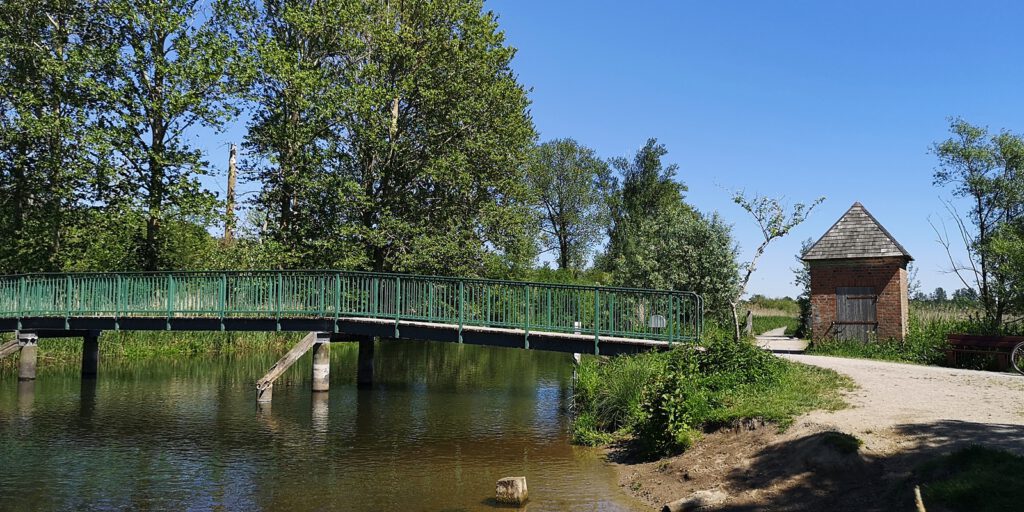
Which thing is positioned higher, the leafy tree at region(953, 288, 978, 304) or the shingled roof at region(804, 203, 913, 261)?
the shingled roof at region(804, 203, 913, 261)

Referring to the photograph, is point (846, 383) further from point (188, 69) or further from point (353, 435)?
point (188, 69)

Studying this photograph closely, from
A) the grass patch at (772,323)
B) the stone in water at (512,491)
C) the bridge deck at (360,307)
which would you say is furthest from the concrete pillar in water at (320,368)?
the grass patch at (772,323)

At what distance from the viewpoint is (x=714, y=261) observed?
97.1 ft

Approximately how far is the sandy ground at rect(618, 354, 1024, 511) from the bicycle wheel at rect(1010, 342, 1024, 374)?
491cm

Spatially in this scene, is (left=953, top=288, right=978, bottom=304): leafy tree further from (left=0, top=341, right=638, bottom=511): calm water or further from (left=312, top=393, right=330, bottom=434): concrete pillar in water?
(left=312, top=393, right=330, bottom=434): concrete pillar in water

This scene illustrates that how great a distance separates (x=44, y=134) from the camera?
1001 inches

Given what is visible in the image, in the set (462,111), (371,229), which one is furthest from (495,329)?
(462,111)

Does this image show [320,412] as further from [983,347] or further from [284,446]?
[983,347]

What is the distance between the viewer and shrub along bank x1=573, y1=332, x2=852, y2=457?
11.5m

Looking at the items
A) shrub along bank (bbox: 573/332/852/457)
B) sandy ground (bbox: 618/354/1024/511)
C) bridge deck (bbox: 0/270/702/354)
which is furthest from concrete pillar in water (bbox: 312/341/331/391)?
sandy ground (bbox: 618/354/1024/511)

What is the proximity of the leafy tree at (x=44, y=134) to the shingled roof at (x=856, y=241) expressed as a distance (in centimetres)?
2636

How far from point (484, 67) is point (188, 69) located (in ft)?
38.7

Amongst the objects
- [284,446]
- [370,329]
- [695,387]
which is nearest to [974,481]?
[695,387]

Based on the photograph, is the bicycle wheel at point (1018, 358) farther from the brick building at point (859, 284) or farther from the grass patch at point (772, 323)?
the grass patch at point (772, 323)
